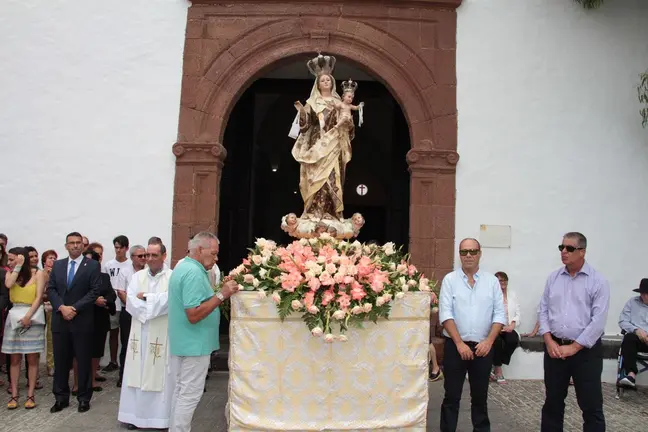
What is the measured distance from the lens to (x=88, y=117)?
7.71 metres

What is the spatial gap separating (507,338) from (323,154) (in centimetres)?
323

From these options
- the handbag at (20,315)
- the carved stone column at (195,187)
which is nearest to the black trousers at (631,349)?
the carved stone column at (195,187)

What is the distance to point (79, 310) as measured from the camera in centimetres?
540

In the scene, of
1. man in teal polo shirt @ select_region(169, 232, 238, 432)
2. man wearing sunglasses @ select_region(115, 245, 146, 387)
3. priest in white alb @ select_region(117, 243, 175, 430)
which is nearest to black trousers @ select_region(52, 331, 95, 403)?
priest in white alb @ select_region(117, 243, 175, 430)

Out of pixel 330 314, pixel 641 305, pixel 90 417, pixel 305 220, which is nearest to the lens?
pixel 330 314

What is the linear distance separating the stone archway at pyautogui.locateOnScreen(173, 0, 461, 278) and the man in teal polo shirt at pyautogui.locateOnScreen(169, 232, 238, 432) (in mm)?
3614

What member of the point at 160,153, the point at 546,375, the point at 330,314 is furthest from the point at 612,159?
the point at 160,153

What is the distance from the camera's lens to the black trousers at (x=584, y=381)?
4035 mm

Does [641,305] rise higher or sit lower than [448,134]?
lower

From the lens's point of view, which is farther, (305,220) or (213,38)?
(213,38)

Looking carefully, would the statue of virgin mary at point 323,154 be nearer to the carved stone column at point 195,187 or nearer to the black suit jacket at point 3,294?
the carved stone column at point 195,187

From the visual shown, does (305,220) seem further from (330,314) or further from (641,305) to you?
(641,305)

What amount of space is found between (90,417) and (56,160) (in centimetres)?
388

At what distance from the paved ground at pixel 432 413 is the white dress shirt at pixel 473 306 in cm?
109
